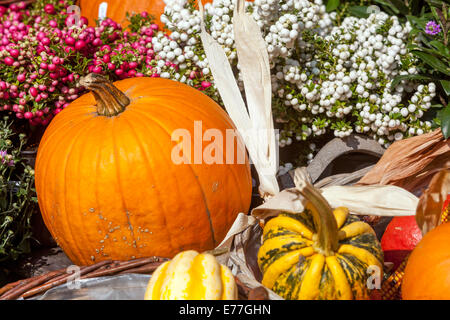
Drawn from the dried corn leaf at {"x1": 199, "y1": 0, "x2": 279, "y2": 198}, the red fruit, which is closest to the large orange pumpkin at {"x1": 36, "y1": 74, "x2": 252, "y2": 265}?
the dried corn leaf at {"x1": 199, "y1": 0, "x2": 279, "y2": 198}

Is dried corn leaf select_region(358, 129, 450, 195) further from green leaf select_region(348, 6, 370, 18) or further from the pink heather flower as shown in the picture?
green leaf select_region(348, 6, 370, 18)

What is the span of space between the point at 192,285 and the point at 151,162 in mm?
534

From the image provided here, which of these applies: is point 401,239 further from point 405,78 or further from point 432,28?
point 432,28

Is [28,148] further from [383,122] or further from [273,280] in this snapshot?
[383,122]

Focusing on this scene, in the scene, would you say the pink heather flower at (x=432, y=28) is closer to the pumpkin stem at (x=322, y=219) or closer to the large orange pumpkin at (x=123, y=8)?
the pumpkin stem at (x=322, y=219)

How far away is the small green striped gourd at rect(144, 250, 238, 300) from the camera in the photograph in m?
1.21

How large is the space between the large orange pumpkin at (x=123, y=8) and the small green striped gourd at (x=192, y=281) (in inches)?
63.4

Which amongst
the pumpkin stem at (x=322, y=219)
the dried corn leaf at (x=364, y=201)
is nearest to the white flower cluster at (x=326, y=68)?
the dried corn leaf at (x=364, y=201)

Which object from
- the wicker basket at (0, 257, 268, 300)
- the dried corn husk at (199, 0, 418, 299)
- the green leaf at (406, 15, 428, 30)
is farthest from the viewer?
the green leaf at (406, 15, 428, 30)

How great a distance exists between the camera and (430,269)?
134 cm

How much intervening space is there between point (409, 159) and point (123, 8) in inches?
68.3

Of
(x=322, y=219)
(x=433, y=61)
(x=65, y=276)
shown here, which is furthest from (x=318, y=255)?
(x=433, y=61)

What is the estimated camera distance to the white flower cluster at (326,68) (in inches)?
80.3

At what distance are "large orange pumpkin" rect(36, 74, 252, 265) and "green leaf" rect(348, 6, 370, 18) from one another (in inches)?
46.6
